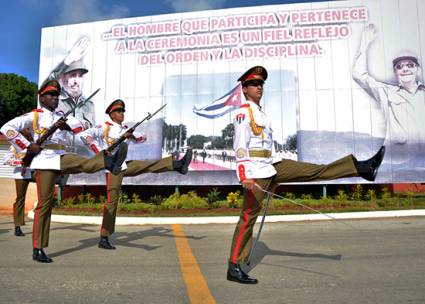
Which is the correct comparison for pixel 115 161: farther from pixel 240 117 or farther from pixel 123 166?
pixel 240 117

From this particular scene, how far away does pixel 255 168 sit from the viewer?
347cm

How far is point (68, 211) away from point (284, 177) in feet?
26.3

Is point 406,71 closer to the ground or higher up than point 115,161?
higher up

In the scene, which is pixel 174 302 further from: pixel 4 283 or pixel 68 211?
pixel 68 211

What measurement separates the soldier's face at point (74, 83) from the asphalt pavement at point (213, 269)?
277 inches

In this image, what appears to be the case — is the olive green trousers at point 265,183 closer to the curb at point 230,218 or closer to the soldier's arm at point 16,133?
the soldier's arm at point 16,133

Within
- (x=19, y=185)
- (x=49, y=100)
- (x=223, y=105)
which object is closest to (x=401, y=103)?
(x=223, y=105)

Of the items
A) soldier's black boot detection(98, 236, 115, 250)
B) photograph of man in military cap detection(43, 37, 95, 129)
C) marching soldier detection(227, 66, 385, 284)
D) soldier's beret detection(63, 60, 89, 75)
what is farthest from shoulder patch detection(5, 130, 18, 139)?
soldier's beret detection(63, 60, 89, 75)

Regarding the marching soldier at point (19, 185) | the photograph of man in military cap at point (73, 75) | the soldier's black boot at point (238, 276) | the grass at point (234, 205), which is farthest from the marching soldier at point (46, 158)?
the photograph of man in military cap at point (73, 75)

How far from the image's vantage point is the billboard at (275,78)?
10.9 meters

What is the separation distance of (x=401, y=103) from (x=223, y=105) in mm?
5811

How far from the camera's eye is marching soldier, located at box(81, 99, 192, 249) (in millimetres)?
5062

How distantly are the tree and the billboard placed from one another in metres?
22.0

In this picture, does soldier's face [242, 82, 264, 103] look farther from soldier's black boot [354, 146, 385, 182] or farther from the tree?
the tree
